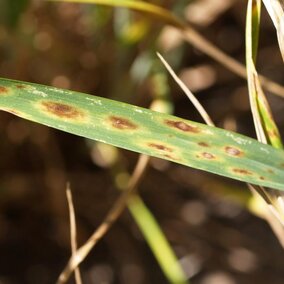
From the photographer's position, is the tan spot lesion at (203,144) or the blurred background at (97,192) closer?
the tan spot lesion at (203,144)

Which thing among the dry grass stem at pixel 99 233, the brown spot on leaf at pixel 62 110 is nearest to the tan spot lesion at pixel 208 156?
the brown spot on leaf at pixel 62 110

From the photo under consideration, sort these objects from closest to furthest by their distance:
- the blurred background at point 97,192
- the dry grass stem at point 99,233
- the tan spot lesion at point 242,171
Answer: the tan spot lesion at point 242,171 < the dry grass stem at point 99,233 < the blurred background at point 97,192

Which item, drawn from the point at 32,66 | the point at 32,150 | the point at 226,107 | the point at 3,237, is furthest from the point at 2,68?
the point at 226,107

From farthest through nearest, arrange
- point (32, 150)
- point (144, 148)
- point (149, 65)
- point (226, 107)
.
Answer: point (226, 107) < point (32, 150) < point (149, 65) < point (144, 148)

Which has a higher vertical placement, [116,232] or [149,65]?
[149,65]

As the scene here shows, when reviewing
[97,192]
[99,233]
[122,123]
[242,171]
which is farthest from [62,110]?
[97,192]

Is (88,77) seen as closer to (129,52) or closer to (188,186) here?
(129,52)

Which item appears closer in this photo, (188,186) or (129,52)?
(129,52)

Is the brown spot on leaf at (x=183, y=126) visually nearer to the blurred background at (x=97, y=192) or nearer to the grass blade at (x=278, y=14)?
the grass blade at (x=278, y=14)

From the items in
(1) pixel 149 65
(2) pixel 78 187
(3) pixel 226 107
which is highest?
(1) pixel 149 65
